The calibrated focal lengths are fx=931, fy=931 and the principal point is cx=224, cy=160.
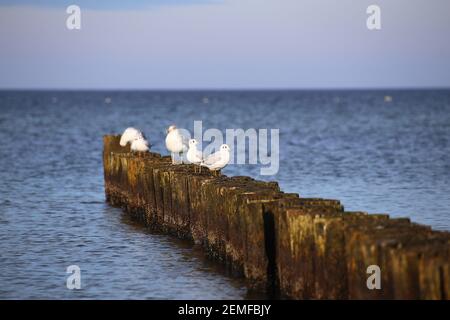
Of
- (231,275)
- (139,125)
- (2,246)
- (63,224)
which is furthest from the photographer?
(139,125)

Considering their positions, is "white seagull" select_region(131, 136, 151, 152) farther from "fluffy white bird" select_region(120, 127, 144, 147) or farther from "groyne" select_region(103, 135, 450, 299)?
"groyne" select_region(103, 135, 450, 299)

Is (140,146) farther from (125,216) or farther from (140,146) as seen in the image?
(125,216)

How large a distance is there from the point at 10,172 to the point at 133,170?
1277 centimetres

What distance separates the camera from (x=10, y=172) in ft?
99.0

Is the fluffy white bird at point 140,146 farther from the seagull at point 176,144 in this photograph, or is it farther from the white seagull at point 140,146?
the seagull at point 176,144

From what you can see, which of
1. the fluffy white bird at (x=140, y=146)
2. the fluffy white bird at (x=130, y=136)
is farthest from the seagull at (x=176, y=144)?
the fluffy white bird at (x=130, y=136)

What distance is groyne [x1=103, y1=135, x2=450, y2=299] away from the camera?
853cm

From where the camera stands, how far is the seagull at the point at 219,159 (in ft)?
50.2

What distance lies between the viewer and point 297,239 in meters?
10.4

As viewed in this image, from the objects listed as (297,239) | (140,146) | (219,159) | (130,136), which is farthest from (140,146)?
(297,239)

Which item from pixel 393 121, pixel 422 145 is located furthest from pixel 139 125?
pixel 422 145

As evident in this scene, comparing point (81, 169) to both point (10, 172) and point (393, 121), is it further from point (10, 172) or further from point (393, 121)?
point (393, 121)

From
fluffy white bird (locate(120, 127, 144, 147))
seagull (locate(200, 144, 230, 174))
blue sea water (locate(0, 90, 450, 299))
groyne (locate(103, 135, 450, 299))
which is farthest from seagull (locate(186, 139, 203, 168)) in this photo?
fluffy white bird (locate(120, 127, 144, 147))

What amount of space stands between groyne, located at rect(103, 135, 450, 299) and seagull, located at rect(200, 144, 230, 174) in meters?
0.27
